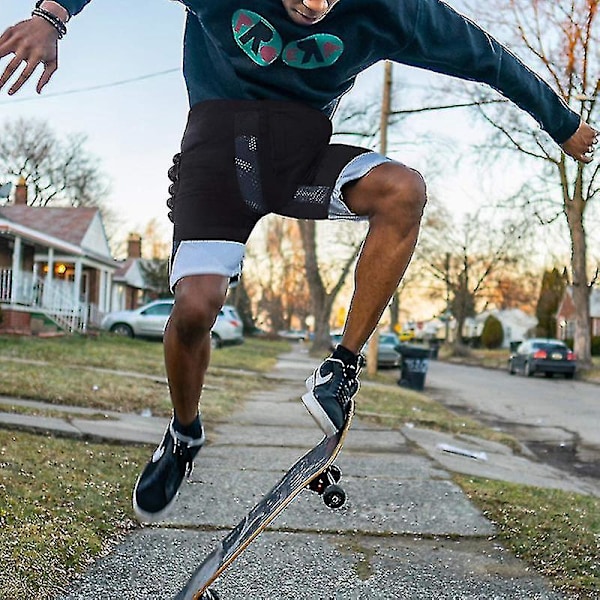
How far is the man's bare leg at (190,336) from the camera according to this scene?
2434 mm

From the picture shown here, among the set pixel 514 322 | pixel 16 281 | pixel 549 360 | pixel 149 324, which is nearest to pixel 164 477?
pixel 16 281

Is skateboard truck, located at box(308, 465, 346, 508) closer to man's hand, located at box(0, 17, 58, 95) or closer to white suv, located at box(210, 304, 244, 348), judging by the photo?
man's hand, located at box(0, 17, 58, 95)

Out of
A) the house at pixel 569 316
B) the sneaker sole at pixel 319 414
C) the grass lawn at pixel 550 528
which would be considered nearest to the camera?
the sneaker sole at pixel 319 414

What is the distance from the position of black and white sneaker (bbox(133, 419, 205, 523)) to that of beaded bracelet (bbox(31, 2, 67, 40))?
1405 millimetres

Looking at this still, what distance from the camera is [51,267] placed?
2741cm

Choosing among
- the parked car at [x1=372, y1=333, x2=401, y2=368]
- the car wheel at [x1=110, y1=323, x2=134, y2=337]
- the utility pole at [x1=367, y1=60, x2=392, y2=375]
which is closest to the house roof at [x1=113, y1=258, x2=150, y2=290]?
the car wheel at [x1=110, y1=323, x2=134, y2=337]

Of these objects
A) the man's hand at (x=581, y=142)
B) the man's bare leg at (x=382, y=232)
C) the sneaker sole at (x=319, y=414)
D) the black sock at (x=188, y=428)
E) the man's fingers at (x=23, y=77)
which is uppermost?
the man's hand at (x=581, y=142)

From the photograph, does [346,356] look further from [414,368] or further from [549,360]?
[549,360]

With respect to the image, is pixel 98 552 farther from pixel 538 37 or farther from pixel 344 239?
pixel 344 239

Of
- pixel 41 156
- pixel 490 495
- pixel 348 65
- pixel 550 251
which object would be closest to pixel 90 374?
pixel 490 495

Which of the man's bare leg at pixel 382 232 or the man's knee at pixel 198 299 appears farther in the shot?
the man's knee at pixel 198 299

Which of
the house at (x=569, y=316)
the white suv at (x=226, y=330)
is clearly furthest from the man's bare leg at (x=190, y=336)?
the house at (x=569, y=316)

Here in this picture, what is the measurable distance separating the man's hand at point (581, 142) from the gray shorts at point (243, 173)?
0.92 m

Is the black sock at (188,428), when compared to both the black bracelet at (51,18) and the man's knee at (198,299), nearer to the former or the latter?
the man's knee at (198,299)
